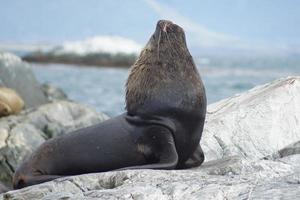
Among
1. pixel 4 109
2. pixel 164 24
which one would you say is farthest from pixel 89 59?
pixel 164 24

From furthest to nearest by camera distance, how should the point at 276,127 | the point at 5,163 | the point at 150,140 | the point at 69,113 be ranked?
the point at 69,113 → the point at 5,163 → the point at 276,127 → the point at 150,140

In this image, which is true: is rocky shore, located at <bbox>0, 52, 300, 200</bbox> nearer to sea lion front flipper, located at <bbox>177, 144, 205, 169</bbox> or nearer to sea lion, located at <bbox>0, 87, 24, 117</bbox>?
sea lion front flipper, located at <bbox>177, 144, 205, 169</bbox>

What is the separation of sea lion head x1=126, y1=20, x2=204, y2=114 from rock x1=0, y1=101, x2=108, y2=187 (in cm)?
424

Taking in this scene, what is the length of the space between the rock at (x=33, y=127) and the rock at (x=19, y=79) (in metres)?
3.84

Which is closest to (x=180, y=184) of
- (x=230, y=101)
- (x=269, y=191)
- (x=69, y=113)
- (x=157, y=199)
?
(x=157, y=199)

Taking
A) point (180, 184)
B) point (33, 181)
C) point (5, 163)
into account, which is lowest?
point (5, 163)

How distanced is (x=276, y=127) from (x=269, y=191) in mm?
3181

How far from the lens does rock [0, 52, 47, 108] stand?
17766mm

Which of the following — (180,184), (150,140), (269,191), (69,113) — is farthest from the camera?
(69,113)

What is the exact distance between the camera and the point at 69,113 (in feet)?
45.6

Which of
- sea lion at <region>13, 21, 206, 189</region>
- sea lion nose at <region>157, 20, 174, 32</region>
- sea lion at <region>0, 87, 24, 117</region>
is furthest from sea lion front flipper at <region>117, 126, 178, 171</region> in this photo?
sea lion at <region>0, 87, 24, 117</region>

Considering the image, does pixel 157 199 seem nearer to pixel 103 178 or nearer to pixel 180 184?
pixel 180 184

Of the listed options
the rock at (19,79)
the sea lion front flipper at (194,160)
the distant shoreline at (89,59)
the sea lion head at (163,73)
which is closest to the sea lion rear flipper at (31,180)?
the sea lion head at (163,73)

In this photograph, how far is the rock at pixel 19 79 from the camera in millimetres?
17766
